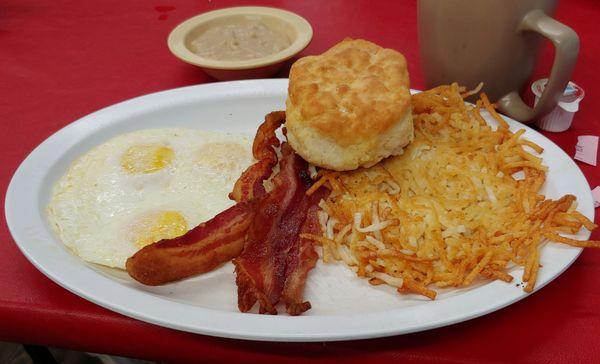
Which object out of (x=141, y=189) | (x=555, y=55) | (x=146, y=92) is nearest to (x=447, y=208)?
(x=555, y=55)

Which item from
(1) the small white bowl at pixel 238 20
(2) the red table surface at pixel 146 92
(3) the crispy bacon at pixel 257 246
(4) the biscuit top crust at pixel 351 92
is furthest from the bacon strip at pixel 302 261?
(1) the small white bowl at pixel 238 20

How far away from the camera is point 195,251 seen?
144 cm

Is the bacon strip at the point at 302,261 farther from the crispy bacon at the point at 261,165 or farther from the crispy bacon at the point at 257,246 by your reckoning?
the crispy bacon at the point at 261,165

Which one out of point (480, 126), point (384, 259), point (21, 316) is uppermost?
point (480, 126)

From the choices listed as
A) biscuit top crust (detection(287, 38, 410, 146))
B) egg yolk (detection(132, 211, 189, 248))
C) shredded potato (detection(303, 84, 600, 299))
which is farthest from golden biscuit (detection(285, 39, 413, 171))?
egg yolk (detection(132, 211, 189, 248))

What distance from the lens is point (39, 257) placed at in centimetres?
140

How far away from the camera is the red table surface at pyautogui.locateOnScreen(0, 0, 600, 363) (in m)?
1.30

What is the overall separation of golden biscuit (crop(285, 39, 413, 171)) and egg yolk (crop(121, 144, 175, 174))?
494mm

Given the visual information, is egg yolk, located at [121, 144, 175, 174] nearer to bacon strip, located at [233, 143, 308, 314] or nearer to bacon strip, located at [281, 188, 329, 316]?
bacon strip, located at [233, 143, 308, 314]

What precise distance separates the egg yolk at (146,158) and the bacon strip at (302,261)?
0.58 meters

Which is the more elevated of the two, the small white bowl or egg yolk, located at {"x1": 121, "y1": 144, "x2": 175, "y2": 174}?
the small white bowl

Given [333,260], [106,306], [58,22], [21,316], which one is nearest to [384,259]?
[333,260]

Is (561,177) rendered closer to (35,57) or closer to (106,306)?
(106,306)

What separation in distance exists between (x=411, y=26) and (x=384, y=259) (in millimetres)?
1764
